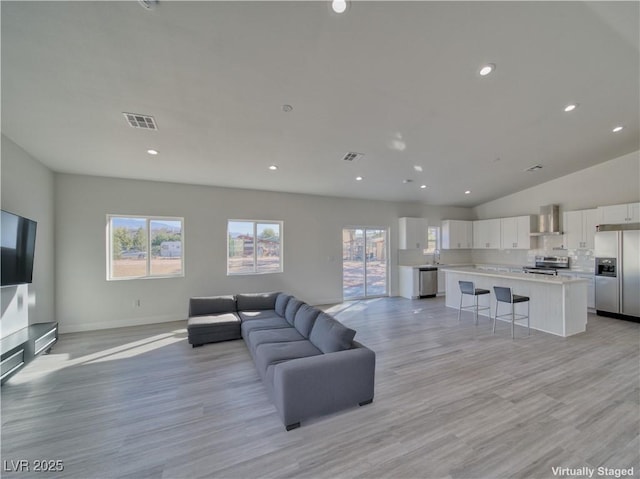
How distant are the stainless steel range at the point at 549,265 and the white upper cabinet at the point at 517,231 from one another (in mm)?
501

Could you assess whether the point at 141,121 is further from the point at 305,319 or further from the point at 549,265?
the point at 549,265

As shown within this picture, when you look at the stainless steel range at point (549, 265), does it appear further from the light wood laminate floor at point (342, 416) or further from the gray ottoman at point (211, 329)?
the gray ottoman at point (211, 329)

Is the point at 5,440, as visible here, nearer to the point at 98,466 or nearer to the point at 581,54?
the point at 98,466

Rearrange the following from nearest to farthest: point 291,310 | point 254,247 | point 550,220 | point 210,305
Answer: point 291,310 < point 210,305 < point 254,247 < point 550,220

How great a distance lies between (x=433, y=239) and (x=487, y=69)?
621 cm

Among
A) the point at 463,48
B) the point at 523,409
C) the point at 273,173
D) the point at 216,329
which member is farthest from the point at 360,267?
the point at 463,48

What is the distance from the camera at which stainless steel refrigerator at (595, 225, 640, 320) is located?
16.4 ft

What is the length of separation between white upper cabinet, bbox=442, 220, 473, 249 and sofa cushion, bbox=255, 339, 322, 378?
6.79 metres

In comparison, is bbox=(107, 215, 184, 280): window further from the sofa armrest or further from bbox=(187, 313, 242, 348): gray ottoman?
the sofa armrest

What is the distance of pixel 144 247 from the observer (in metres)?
5.16

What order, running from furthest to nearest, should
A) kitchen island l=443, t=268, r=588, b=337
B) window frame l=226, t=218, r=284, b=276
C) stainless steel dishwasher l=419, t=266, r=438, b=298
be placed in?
stainless steel dishwasher l=419, t=266, r=438, b=298 < window frame l=226, t=218, r=284, b=276 < kitchen island l=443, t=268, r=588, b=337

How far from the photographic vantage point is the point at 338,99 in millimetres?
3023

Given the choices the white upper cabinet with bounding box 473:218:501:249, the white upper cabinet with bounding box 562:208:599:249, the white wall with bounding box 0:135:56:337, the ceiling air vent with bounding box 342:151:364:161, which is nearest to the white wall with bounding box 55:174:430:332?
the white wall with bounding box 0:135:56:337

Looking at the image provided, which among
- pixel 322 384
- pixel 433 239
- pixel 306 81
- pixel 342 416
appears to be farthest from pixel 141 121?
pixel 433 239
